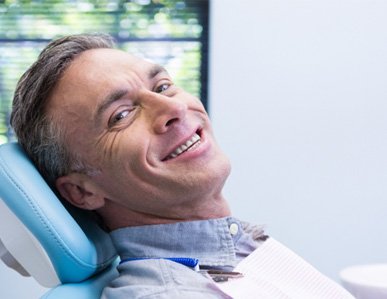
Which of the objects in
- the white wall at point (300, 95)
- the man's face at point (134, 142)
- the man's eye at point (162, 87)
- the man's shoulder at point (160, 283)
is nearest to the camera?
the man's shoulder at point (160, 283)

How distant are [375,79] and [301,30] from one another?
378mm

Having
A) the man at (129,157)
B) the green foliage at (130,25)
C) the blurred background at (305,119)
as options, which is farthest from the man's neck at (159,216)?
the green foliage at (130,25)

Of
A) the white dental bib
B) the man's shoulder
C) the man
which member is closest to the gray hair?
the man

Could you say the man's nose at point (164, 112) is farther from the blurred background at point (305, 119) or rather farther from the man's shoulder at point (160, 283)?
the blurred background at point (305, 119)

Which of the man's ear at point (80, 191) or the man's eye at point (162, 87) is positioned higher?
the man's eye at point (162, 87)

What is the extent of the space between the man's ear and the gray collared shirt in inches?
3.1

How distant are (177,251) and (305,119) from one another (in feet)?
4.52

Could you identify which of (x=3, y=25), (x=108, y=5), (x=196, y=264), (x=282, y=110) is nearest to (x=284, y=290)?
(x=196, y=264)

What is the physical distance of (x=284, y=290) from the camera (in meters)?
1.02

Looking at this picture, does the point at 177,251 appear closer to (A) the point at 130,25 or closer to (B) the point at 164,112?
(B) the point at 164,112

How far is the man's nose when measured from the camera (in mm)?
1027

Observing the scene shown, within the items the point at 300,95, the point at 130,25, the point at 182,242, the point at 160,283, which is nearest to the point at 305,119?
the point at 300,95

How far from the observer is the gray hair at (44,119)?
1.06 meters

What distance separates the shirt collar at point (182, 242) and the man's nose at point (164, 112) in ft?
0.64
